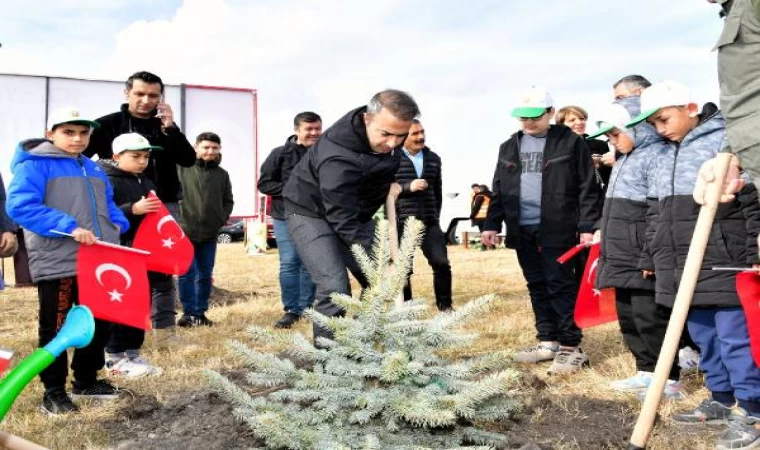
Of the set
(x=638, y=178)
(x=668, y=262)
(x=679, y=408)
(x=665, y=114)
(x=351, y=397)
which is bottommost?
(x=679, y=408)

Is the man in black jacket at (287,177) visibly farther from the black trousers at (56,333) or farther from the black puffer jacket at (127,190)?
the black trousers at (56,333)

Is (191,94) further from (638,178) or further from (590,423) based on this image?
(590,423)

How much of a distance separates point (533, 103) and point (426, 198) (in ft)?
8.05

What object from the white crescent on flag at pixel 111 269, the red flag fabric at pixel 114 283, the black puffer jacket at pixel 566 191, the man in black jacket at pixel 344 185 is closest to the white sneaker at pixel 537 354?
the black puffer jacket at pixel 566 191

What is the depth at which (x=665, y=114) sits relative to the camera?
12.8 feet

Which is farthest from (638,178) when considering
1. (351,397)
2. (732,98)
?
(351,397)

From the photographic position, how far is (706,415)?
3922 mm

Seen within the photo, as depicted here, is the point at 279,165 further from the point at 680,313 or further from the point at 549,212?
the point at 680,313

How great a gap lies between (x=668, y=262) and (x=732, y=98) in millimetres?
1561

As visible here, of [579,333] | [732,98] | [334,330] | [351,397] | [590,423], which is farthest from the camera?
[579,333]

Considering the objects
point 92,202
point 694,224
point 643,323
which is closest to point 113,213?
point 92,202

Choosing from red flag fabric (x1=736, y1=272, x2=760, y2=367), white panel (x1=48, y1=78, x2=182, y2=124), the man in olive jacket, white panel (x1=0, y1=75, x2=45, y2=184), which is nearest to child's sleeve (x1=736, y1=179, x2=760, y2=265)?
red flag fabric (x1=736, y1=272, x2=760, y2=367)

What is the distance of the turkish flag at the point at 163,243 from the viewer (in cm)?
568

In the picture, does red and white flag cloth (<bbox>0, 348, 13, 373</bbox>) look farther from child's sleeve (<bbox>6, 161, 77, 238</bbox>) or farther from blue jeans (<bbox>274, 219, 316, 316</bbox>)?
blue jeans (<bbox>274, 219, 316, 316</bbox>)
